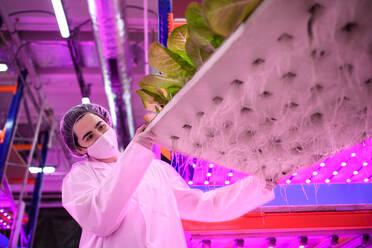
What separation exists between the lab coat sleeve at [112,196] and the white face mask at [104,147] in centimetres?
24

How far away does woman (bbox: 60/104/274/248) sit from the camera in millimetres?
1320

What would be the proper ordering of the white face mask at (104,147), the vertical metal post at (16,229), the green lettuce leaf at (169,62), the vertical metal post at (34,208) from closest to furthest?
the green lettuce leaf at (169,62) → the white face mask at (104,147) → the vertical metal post at (16,229) → the vertical metal post at (34,208)

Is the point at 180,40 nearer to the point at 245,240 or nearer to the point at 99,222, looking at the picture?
the point at 99,222

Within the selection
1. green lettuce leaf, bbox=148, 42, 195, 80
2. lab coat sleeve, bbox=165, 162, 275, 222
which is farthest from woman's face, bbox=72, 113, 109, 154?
green lettuce leaf, bbox=148, 42, 195, 80

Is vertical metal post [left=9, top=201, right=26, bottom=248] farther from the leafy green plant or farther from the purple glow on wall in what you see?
the leafy green plant

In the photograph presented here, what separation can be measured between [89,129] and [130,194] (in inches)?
20.9

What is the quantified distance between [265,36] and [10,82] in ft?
22.2

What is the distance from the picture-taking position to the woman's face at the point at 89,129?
1.72m

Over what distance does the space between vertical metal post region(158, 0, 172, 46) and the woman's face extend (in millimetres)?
777

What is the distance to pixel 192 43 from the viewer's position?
984mm

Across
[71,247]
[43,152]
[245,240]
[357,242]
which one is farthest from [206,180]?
[71,247]

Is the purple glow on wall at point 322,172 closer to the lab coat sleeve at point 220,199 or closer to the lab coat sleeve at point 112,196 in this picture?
the lab coat sleeve at point 220,199

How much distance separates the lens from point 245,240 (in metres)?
1.83

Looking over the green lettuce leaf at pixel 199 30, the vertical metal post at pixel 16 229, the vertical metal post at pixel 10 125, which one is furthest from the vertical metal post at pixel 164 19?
the vertical metal post at pixel 16 229
